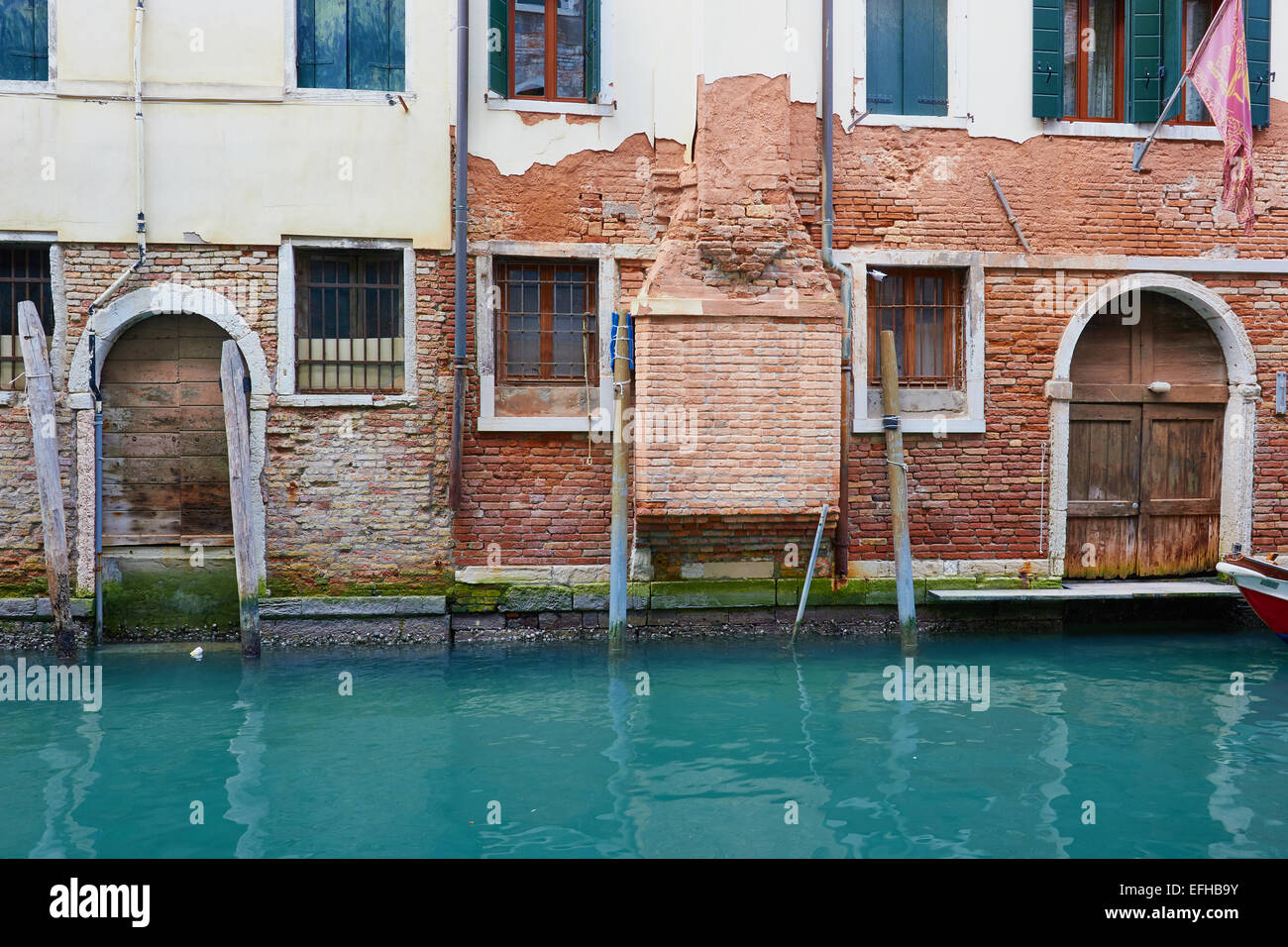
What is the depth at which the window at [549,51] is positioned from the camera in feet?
26.0

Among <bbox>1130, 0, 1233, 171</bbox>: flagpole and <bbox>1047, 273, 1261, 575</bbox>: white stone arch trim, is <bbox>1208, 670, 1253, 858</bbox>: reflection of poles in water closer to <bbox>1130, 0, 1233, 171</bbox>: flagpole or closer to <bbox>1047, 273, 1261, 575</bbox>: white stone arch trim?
<bbox>1047, 273, 1261, 575</bbox>: white stone arch trim

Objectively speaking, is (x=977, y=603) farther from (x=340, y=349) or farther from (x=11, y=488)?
(x=11, y=488)

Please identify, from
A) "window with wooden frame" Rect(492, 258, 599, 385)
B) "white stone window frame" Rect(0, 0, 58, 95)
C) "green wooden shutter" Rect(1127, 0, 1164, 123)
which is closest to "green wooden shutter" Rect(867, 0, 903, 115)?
"green wooden shutter" Rect(1127, 0, 1164, 123)

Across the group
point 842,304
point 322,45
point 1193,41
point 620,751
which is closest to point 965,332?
point 842,304

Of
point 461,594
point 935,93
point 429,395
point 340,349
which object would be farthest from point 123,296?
point 935,93

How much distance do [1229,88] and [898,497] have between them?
3858mm

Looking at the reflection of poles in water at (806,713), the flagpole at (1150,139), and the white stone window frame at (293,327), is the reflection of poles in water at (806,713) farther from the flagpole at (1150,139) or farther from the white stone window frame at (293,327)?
the flagpole at (1150,139)

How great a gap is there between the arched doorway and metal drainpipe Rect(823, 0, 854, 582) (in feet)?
15.8

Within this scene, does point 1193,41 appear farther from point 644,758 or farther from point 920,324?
point 644,758

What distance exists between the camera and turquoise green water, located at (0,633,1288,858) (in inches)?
167

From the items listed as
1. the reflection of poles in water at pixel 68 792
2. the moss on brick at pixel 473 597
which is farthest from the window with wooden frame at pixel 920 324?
the reflection of poles in water at pixel 68 792

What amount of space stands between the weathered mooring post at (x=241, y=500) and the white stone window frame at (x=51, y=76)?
240 cm

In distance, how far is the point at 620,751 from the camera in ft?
17.5

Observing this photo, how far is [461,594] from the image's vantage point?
25.8ft
